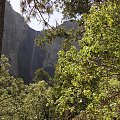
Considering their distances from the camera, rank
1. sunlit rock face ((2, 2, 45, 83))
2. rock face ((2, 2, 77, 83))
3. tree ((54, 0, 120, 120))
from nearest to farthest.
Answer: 1. tree ((54, 0, 120, 120))
2. sunlit rock face ((2, 2, 45, 83))
3. rock face ((2, 2, 77, 83))

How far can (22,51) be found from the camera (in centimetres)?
6594

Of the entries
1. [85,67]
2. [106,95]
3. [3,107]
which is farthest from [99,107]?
[3,107]

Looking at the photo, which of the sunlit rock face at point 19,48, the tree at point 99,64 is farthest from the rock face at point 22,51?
the tree at point 99,64

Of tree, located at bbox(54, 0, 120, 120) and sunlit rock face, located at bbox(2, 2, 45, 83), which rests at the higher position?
sunlit rock face, located at bbox(2, 2, 45, 83)

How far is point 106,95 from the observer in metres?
5.73

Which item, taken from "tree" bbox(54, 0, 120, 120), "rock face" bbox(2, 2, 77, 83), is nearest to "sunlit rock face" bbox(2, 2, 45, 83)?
"rock face" bbox(2, 2, 77, 83)

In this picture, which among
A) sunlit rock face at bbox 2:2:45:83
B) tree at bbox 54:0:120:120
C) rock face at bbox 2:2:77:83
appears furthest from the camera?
rock face at bbox 2:2:77:83

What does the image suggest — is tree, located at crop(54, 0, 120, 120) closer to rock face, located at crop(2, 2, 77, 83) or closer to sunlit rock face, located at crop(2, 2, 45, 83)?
sunlit rock face, located at crop(2, 2, 45, 83)

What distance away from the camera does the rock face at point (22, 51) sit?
205 feet

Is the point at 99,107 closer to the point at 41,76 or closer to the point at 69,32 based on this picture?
the point at 69,32

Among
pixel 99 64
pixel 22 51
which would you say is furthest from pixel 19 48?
pixel 99 64

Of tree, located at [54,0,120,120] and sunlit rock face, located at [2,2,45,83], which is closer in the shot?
tree, located at [54,0,120,120]

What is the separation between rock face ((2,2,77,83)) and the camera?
205 feet

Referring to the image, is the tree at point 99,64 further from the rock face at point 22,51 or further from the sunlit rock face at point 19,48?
the rock face at point 22,51
